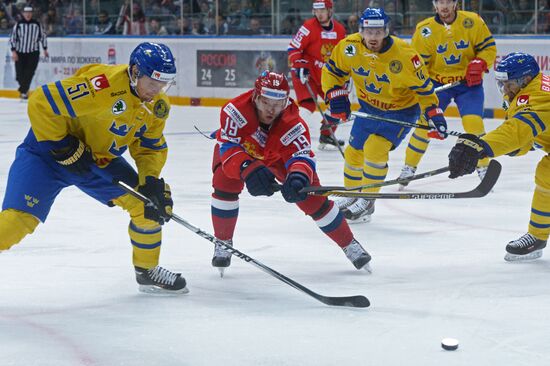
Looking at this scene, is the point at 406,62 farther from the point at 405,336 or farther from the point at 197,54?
the point at 197,54

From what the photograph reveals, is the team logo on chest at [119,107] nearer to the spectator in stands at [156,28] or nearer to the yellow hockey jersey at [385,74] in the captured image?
the yellow hockey jersey at [385,74]

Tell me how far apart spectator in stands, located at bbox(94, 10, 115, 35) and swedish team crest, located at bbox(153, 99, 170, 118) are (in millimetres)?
9800

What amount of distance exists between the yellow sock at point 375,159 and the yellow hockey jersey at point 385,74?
0.24m

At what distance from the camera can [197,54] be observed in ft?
40.0

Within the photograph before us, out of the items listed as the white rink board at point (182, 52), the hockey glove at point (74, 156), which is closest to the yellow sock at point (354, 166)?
the hockey glove at point (74, 156)

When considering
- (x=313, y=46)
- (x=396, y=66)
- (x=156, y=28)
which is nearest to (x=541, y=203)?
(x=396, y=66)

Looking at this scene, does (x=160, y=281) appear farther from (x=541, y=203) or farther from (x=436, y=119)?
(x=436, y=119)

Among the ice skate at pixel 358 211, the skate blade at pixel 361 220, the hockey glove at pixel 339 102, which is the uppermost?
the hockey glove at pixel 339 102

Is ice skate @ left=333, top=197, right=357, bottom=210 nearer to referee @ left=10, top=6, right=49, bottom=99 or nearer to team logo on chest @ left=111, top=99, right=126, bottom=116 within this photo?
team logo on chest @ left=111, top=99, right=126, bottom=116

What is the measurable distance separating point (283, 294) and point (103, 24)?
1005cm

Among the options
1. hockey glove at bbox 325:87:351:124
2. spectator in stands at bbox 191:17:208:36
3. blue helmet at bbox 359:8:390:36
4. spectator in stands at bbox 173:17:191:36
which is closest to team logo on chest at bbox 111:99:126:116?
blue helmet at bbox 359:8:390:36

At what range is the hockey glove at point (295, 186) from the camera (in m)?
3.67

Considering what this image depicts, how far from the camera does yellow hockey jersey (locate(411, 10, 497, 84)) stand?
21.1ft

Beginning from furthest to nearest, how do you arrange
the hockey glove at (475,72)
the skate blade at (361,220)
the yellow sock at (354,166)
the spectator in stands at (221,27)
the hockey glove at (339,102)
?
the spectator in stands at (221,27) < the hockey glove at (475,72) < the hockey glove at (339,102) < the yellow sock at (354,166) < the skate blade at (361,220)
